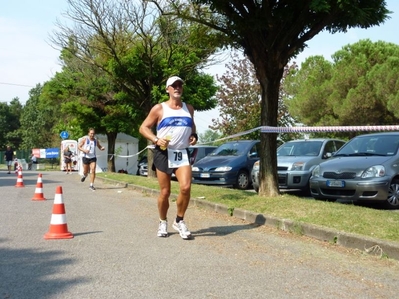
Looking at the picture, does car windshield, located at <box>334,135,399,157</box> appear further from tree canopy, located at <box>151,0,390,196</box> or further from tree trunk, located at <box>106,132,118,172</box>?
tree trunk, located at <box>106,132,118,172</box>

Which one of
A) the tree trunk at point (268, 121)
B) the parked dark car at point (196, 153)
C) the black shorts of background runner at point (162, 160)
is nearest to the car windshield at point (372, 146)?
the tree trunk at point (268, 121)

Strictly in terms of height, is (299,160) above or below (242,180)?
above

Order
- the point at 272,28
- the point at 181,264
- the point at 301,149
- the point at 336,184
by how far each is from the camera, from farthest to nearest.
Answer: the point at 301,149
the point at 336,184
the point at 272,28
the point at 181,264

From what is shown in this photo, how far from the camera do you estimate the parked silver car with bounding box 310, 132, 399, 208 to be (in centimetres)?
952

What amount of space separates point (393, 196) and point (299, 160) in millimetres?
3700

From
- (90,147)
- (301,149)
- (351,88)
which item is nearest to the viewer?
(301,149)

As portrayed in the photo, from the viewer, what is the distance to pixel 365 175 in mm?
9672

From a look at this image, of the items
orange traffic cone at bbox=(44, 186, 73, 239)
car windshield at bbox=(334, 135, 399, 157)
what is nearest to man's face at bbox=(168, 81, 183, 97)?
orange traffic cone at bbox=(44, 186, 73, 239)

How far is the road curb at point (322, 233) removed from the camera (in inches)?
236

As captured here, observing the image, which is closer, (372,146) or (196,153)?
(196,153)

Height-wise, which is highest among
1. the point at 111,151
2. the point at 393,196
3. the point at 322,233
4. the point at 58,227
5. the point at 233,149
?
the point at 111,151

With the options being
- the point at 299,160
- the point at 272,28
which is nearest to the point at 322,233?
the point at 272,28

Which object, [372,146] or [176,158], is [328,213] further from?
[372,146]

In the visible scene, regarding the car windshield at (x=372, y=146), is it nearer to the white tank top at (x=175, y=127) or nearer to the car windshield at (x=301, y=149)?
the car windshield at (x=301, y=149)
